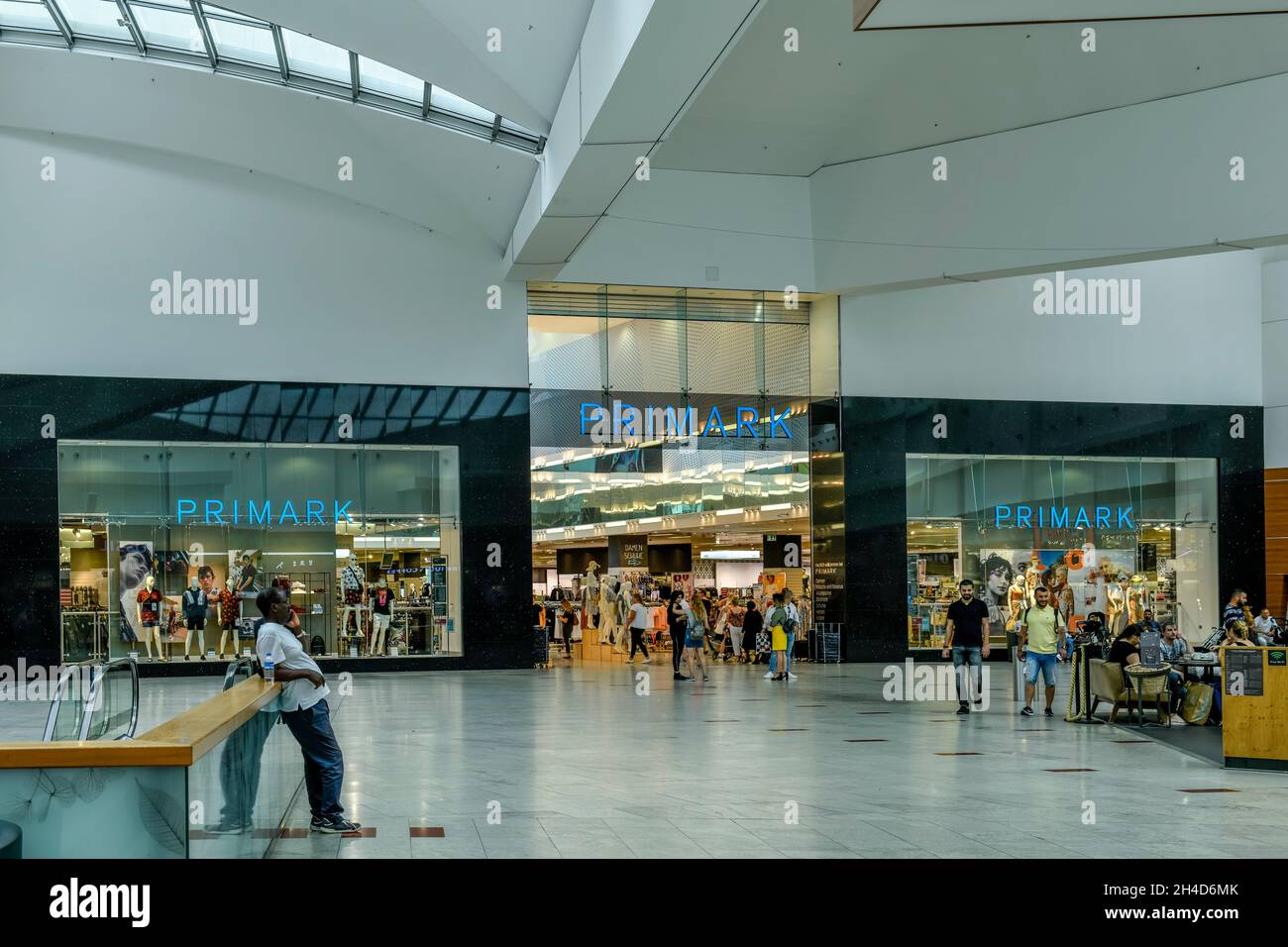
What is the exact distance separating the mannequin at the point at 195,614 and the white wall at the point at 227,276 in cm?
364

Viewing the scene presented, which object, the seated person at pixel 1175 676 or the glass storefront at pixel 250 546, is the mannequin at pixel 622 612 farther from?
the seated person at pixel 1175 676

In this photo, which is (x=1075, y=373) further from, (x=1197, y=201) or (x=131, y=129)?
(x=131, y=129)

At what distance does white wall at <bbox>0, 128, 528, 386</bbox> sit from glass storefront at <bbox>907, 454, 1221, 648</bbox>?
8818mm

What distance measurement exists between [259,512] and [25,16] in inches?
331

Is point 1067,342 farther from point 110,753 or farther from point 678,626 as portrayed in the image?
point 110,753

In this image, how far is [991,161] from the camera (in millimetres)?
20734

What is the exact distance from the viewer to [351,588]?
884 inches

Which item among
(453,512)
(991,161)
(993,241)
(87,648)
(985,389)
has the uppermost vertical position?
(991,161)

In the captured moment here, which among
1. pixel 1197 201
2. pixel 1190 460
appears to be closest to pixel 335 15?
pixel 1197 201

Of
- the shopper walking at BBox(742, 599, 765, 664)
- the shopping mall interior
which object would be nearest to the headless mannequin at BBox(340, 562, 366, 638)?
the shopping mall interior

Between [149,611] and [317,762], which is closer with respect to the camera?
[317,762]

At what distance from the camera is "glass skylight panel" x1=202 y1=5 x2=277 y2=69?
17.3 meters

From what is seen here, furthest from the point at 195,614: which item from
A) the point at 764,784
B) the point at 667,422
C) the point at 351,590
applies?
the point at 764,784
